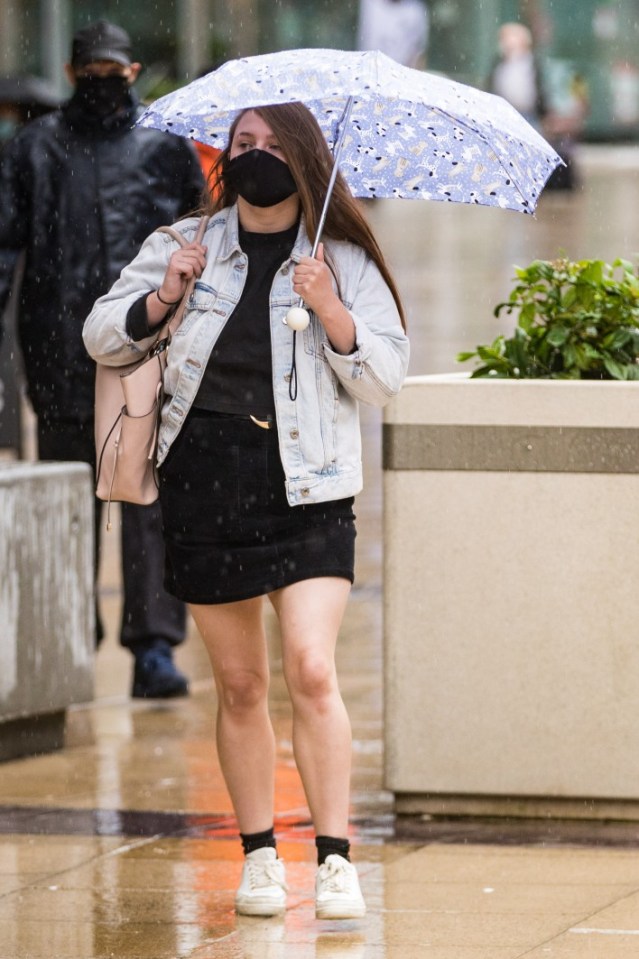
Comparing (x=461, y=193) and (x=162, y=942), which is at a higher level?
(x=461, y=193)

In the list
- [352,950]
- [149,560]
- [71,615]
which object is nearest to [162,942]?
[352,950]

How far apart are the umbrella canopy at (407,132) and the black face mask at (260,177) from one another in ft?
0.43

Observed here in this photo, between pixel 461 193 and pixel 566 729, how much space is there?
5.46 ft

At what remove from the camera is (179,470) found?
16.3ft

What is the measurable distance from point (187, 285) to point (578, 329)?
159 centimetres

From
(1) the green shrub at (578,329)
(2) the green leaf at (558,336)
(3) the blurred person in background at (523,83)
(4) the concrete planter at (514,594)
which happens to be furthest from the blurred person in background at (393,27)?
(4) the concrete planter at (514,594)

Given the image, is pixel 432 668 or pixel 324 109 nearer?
pixel 324 109

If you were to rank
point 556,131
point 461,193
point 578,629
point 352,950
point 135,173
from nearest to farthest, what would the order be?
point 352,950, point 461,193, point 578,629, point 135,173, point 556,131

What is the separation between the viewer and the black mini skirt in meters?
4.89

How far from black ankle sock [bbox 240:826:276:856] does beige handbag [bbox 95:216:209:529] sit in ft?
2.86

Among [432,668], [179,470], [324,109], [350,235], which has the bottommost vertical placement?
[432,668]

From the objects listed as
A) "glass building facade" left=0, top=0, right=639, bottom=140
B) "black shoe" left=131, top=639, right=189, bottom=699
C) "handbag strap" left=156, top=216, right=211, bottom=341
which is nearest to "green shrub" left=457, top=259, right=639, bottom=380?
"handbag strap" left=156, top=216, right=211, bottom=341

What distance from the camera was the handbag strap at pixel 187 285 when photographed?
4.95 m

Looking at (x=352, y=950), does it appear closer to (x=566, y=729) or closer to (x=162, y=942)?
(x=162, y=942)
